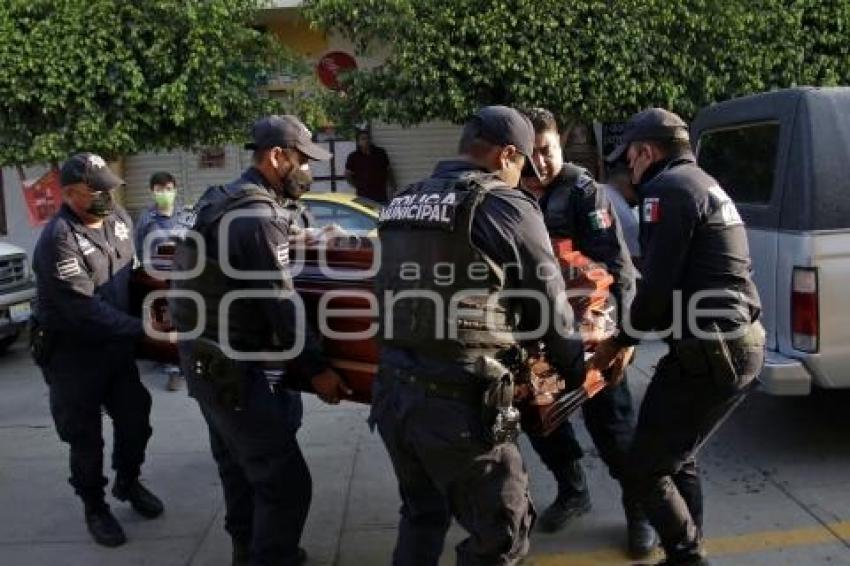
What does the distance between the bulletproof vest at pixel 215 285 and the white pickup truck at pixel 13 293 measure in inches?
207

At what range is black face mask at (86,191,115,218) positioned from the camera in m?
4.09

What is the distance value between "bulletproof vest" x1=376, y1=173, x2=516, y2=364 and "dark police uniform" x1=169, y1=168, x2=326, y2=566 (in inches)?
22.8

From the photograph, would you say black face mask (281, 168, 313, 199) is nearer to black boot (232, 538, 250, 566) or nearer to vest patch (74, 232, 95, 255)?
vest patch (74, 232, 95, 255)

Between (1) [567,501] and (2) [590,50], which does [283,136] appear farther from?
(2) [590,50]

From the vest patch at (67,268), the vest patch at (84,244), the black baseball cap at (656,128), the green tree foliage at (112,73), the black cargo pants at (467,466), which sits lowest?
the black cargo pants at (467,466)

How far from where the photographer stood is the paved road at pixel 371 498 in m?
4.02

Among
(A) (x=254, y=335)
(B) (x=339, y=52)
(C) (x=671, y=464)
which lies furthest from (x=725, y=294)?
(B) (x=339, y=52)

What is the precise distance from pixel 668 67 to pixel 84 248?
7.29 m

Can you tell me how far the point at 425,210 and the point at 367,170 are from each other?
9.84 meters

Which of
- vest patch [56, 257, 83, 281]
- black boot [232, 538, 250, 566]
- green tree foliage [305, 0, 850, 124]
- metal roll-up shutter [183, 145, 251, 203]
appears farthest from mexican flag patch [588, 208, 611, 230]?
metal roll-up shutter [183, 145, 251, 203]

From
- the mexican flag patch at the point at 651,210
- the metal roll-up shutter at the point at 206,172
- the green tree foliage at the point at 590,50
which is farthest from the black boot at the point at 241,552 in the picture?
the metal roll-up shutter at the point at 206,172

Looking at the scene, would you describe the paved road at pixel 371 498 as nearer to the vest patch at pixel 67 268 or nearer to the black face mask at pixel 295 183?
the vest patch at pixel 67 268

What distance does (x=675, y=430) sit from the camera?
11.0 ft

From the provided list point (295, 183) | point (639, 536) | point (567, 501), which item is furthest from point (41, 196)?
point (639, 536)
